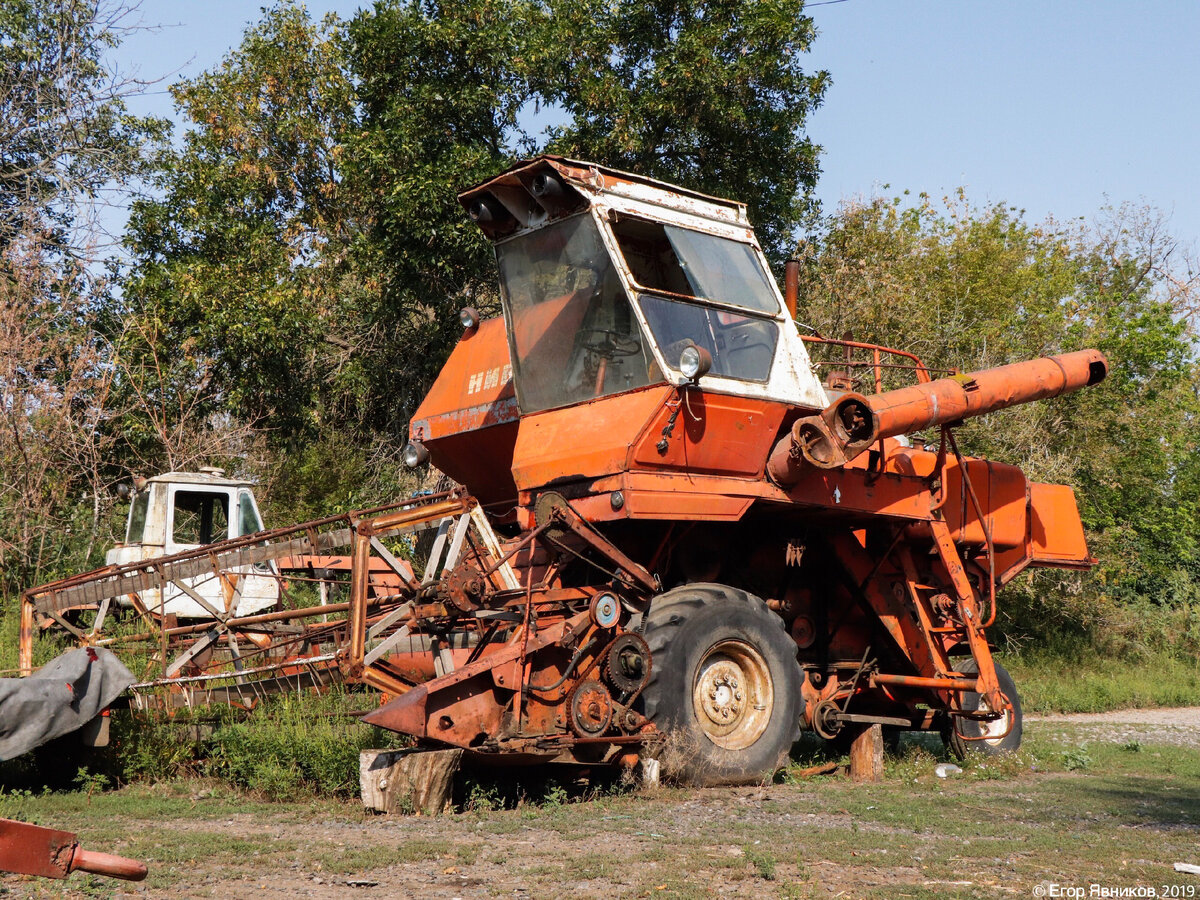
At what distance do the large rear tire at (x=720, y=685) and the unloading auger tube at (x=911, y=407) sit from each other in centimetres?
104

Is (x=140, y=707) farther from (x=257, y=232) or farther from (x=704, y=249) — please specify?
(x=257, y=232)

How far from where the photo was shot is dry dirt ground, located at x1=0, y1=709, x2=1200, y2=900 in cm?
520

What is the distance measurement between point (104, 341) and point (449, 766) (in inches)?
537

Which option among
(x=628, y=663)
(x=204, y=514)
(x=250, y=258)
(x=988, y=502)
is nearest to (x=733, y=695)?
(x=628, y=663)

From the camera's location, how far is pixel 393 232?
59.3 feet

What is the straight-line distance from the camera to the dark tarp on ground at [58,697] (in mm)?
7645

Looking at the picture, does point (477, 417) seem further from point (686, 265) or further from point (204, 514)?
point (204, 514)

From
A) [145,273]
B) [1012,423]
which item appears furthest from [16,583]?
[1012,423]

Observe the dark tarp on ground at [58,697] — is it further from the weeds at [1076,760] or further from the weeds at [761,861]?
the weeds at [1076,760]

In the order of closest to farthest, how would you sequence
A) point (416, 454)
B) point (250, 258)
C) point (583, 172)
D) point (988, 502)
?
A: point (583, 172) < point (416, 454) < point (988, 502) < point (250, 258)

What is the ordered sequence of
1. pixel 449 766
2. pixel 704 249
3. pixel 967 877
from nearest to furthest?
pixel 967 877 → pixel 449 766 → pixel 704 249

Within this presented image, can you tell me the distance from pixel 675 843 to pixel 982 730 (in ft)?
17.8

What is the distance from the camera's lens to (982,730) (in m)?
10.5

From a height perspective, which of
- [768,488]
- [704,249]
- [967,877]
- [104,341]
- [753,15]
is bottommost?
[967,877]
